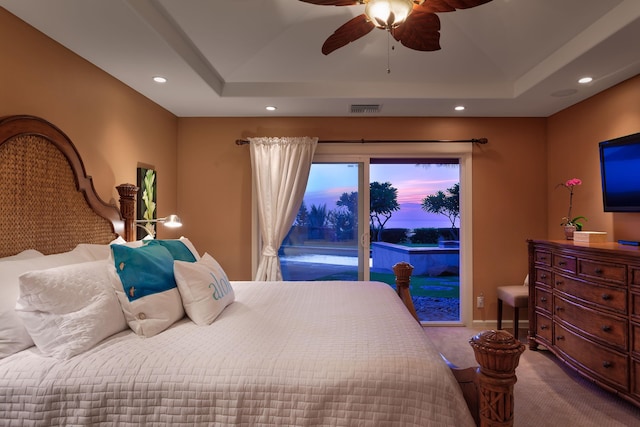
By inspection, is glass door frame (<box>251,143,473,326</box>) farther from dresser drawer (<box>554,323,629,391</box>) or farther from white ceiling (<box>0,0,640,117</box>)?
dresser drawer (<box>554,323,629,391</box>)

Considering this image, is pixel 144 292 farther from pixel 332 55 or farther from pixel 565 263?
pixel 565 263

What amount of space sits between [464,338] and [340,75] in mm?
2873

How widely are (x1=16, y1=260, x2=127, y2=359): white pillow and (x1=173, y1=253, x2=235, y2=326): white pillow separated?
12.8 inches

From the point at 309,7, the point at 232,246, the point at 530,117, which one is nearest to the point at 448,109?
the point at 530,117

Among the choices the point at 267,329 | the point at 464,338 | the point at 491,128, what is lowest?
the point at 464,338

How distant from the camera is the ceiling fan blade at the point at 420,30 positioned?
171cm

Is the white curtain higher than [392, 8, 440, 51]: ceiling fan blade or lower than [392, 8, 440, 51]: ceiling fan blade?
lower

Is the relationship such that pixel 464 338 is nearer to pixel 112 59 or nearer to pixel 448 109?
pixel 448 109

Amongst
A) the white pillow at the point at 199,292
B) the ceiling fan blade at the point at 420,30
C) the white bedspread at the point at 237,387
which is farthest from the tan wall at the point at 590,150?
the white pillow at the point at 199,292

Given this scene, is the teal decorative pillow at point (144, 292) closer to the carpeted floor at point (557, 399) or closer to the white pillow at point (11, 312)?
the white pillow at point (11, 312)

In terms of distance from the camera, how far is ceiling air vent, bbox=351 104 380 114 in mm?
3613

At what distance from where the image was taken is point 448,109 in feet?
12.3

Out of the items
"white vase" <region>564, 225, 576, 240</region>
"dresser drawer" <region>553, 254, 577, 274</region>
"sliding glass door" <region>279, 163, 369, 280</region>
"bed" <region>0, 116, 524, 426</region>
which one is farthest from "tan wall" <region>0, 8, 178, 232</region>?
"white vase" <region>564, 225, 576, 240</region>

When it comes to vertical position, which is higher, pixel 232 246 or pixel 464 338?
pixel 232 246
